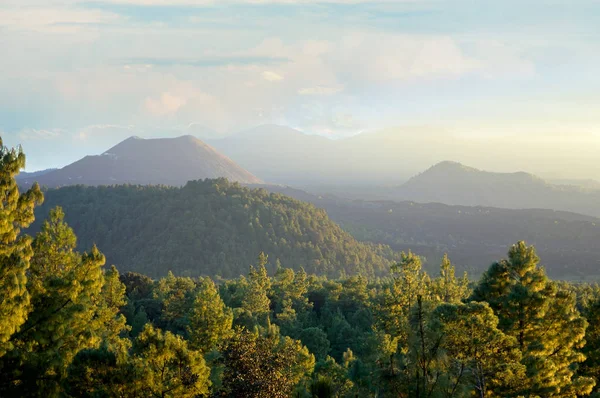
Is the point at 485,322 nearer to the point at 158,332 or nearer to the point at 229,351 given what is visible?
the point at 229,351

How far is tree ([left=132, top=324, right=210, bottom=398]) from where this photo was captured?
1925 cm

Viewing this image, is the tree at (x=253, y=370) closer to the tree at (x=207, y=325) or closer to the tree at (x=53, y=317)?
the tree at (x=53, y=317)

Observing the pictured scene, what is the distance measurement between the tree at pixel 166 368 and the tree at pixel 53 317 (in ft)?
9.24

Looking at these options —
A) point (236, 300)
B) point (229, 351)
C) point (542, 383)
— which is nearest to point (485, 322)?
point (542, 383)

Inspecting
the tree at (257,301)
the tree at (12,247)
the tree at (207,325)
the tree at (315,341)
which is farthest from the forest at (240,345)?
the tree at (257,301)

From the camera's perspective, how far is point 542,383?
19703 millimetres

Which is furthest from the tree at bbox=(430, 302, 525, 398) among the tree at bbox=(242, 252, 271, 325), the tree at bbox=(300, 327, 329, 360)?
the tree at bbox=(242, 252, 271, 325)

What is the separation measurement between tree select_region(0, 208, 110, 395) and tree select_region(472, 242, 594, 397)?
1921 cm

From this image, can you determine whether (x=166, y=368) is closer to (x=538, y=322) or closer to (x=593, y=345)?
(x=538, y=322)

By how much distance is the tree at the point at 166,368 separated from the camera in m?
19.2

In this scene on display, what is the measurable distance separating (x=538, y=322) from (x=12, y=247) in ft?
76.5

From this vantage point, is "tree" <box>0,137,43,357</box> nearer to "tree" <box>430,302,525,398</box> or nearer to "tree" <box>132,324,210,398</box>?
"tree" <box>132,324,210,398</box>

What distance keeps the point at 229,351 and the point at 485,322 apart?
1152 centimetres

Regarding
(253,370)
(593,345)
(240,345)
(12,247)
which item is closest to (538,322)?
(593,345)
